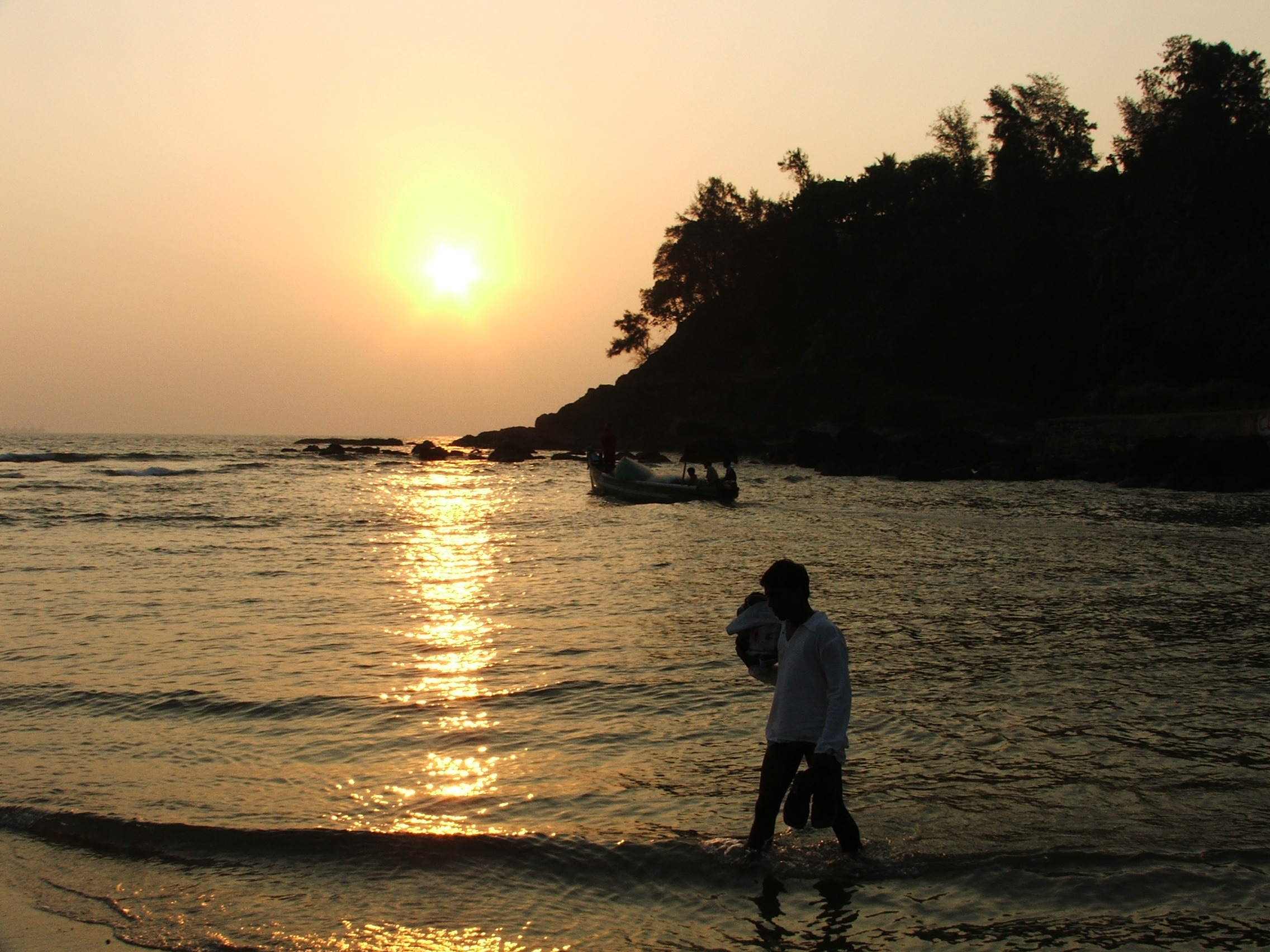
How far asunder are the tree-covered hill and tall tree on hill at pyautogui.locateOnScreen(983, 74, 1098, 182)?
7.3 inches

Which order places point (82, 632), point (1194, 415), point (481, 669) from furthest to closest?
point (1194, 415)
point (82, 632)
point (481, 669)

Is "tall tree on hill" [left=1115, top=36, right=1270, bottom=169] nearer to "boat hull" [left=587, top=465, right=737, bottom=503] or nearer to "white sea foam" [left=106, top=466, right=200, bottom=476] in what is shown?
"boat hull" [left=587, top=465, right=737, bottom=503]

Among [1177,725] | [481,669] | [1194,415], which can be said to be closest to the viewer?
[1177,725]

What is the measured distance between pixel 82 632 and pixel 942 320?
74.5 m

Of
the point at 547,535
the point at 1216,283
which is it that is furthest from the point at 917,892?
the point at 1216,283

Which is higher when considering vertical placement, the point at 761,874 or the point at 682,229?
the point at 682,229

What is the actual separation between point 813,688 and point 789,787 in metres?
0.69

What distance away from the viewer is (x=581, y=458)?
77.5 m

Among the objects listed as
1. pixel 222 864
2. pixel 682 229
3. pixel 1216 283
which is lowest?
pixel 222 864

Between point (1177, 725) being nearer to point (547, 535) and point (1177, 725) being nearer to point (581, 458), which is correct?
point (547, 535)

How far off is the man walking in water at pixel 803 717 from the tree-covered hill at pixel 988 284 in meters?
46.6

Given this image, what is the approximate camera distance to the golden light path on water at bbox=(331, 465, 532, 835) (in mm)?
6238

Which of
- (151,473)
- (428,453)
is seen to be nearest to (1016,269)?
(428,453)

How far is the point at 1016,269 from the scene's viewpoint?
76.4m
